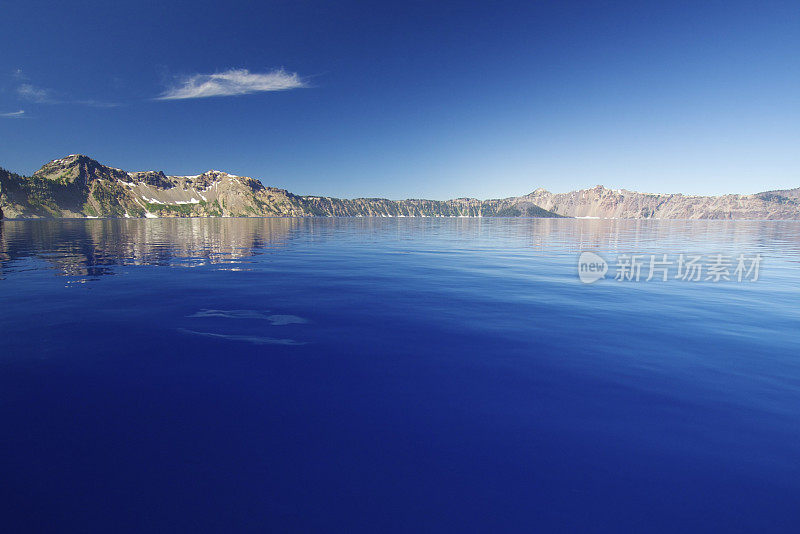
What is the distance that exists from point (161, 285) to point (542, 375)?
69.2 feet

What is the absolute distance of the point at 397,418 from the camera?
275 inches

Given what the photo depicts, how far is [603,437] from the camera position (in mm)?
6418

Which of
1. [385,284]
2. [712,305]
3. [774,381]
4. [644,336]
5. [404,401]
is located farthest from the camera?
[385,284]

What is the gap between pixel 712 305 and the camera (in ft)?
52.5

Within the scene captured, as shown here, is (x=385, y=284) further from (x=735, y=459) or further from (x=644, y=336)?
(x=735, y=459)

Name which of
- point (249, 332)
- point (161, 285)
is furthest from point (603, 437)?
point (161, 285)

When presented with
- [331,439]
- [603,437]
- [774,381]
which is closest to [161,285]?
[331,439]

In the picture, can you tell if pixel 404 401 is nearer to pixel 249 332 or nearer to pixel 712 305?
pixel 249 332

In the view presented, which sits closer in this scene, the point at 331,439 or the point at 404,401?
the point at 331,439

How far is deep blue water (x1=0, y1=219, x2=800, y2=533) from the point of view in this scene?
4789 millimetres

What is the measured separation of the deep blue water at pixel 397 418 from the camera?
4.79 metres

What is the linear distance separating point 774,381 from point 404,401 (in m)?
9.86

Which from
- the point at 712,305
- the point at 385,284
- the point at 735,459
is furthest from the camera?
the point at 385,284

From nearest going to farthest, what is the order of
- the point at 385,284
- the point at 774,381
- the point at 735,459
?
1. the point at 735,459
2. the point at 774,381
3. the point at 385,284
